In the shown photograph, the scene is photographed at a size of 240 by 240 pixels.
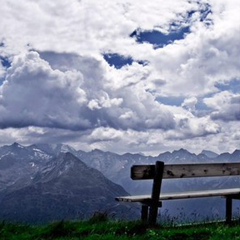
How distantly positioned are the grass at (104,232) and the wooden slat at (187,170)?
51.7 inches

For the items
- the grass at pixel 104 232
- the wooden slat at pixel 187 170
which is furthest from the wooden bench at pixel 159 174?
the grass at pixel 104 232

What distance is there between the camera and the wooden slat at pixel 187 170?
11.4 metres

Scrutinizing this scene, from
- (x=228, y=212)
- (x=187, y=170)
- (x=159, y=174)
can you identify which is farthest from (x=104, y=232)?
(x=228, y=212)

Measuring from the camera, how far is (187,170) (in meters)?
12.2

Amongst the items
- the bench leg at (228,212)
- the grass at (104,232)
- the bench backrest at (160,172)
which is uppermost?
the bench backrest at (160,172)

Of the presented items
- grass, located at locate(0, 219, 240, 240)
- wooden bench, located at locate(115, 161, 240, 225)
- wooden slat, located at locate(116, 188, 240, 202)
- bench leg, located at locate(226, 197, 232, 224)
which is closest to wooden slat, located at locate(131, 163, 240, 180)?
wooden bench, located at locate(115, 161, 240, 225)

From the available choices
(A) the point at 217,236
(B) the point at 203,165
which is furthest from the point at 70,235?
(B) the point at 203,165

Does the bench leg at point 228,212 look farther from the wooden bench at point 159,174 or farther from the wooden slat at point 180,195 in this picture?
the wooden slat at point 180,195

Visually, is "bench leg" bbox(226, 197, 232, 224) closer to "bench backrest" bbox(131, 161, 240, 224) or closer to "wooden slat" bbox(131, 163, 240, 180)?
"wooden slat" bbox(131, 163, 240, 180)

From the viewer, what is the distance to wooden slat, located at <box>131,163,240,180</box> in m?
11.4

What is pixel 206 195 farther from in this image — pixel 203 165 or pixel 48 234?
pixel 48 234

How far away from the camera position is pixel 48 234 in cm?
982

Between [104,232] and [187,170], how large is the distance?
3.23 meters

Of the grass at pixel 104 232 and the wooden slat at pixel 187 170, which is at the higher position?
the wooden slat at pixel 187 170
